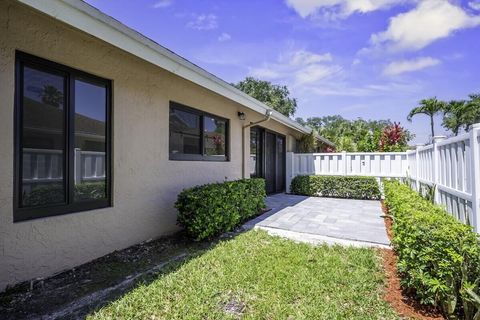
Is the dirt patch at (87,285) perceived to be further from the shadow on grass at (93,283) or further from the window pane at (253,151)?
the window pane at (253,151)

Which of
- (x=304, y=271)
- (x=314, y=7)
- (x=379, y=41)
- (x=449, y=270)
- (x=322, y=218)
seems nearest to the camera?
(x=449, y=270)

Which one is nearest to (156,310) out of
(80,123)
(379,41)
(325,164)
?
(80,123)

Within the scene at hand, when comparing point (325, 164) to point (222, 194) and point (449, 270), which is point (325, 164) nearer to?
point (222, 194)

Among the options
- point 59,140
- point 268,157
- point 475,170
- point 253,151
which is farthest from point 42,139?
point 268,157

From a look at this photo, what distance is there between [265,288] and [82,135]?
10.2 ft

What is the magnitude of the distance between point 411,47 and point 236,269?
42.5 ft

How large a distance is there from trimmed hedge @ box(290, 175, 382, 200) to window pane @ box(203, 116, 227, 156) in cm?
502

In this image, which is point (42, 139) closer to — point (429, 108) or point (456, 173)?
point (456, 173)

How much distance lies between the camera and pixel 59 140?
11.5 feet

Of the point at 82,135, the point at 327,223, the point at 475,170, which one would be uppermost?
the point at 82,135

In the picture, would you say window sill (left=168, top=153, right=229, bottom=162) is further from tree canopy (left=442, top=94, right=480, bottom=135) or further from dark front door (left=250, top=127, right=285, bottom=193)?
tree canopy (left=442, top=94, right=480, bottom=135)

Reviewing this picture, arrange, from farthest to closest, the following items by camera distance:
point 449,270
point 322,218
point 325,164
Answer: point 325,164 < point 322,218 < point 449,270

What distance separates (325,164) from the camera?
38.3ft

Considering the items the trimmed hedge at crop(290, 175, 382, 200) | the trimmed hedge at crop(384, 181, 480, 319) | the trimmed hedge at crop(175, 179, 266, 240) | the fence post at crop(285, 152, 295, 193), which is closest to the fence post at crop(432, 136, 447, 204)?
the trimmed hedge at crop(384, 181, 480, 319)
